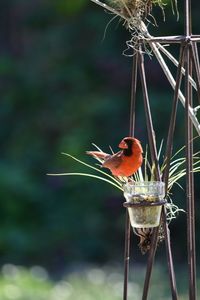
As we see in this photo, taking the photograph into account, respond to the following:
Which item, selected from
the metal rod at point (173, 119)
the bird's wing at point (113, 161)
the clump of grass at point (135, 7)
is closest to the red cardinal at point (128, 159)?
the bird's wing at point (113, 161)

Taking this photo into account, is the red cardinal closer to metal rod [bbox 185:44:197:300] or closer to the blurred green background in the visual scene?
metal rod [bbox 185:44:197:300]

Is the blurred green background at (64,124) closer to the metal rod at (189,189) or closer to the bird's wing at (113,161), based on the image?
the bird's wing at (113,161)

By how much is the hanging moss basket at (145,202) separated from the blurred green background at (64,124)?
4.67m

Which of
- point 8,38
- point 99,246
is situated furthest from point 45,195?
point 8,38

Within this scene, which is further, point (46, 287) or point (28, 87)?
point (28, 87)

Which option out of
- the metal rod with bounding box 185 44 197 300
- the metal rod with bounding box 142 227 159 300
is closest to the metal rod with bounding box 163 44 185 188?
the metal rod with bounding box 185 44 197 300

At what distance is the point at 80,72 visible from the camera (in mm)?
8570

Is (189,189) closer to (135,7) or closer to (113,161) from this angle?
(113,161)

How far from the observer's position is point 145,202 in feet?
8.10

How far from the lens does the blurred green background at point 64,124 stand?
760 cm

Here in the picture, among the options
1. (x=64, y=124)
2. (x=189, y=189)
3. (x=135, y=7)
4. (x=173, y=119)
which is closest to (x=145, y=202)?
(x=189, y=189)

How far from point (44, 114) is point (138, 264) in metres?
2.13

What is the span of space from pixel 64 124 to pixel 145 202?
6002 mm

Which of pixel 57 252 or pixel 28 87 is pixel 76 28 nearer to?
pixel 28 87
